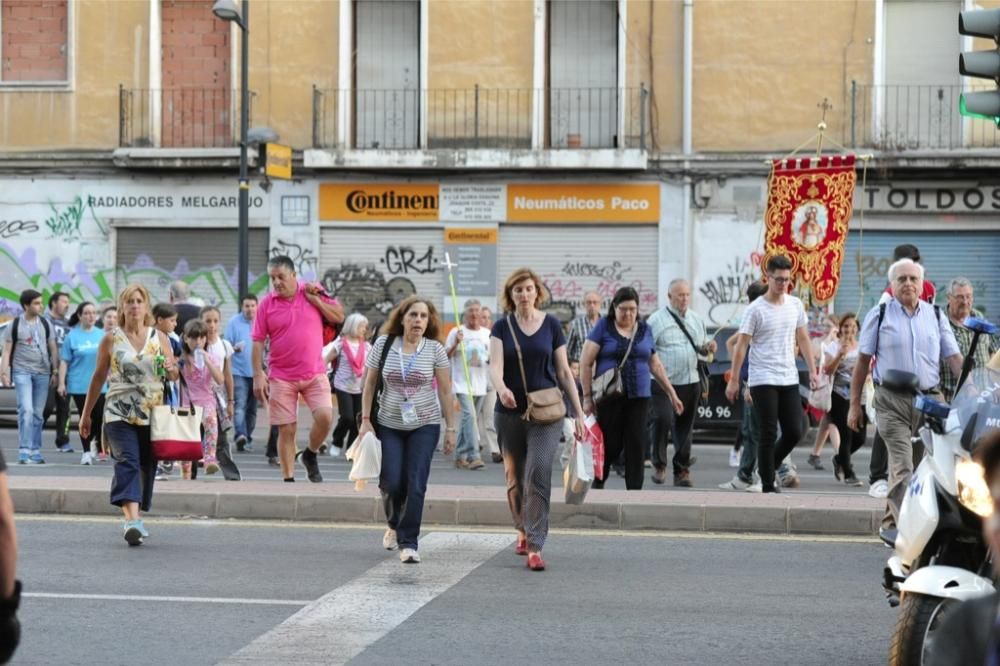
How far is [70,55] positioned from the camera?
2684 centimetres

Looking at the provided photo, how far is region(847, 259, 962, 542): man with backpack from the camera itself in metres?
9.55

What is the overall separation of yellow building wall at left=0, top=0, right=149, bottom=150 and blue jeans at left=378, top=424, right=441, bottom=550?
1830cm

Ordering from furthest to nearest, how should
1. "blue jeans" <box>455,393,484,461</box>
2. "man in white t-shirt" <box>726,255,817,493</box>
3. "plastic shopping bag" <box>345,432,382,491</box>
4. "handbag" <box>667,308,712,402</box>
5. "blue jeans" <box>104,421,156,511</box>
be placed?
1. "blue jeans" <box>455,393,484,461</box>
2. "handbag" <box>667,308,712,402</box>
3. "man in white t-shirt" <box>726,255,817,493</box>
4. "blue jeans" <box>104,421,156,511</box>
5. "plastic shopping bag" <box>345,432,382,491</box>

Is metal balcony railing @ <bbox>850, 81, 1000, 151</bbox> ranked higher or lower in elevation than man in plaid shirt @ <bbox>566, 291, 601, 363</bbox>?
higher

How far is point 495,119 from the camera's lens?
26.1 metres

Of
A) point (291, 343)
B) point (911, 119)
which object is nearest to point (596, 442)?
point (291, 343)

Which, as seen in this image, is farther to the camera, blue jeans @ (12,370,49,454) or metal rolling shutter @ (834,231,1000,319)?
metal rolling shutter @ (834,231,1000,319)

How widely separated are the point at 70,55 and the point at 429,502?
1790 centimetres

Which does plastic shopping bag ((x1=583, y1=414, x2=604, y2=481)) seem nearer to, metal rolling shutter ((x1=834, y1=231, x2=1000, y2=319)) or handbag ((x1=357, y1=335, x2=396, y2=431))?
handbag ((x1=357, y1=335, x2=396, y2=431))

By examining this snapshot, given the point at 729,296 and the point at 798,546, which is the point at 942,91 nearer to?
the point at 729,296

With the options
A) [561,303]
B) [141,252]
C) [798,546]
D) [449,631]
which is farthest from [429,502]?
[141,252]

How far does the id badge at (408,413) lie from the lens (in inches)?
381

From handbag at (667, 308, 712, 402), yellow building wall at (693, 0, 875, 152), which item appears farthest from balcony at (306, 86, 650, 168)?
handbag at (667, 308, 712, 402)

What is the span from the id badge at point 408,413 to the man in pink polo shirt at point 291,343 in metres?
3.14
